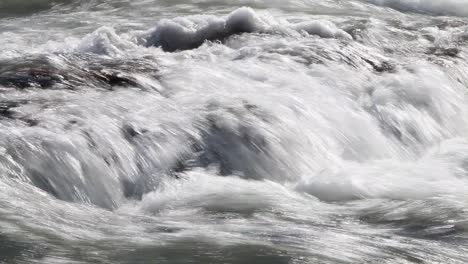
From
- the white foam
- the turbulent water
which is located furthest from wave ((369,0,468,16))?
the white foam

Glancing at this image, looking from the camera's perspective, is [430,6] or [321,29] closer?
[321,29]

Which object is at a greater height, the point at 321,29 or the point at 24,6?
the point at 321,29

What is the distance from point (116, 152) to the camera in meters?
4.87

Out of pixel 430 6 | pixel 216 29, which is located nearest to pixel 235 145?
pixel 216 29

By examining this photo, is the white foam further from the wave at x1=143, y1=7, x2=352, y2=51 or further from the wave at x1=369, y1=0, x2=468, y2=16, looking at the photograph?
the wave at x1=369, y1=0, x2=468, y2=16

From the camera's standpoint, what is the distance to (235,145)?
520 cm

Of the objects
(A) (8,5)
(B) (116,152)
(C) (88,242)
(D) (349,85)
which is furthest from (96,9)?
(C) (88,242)

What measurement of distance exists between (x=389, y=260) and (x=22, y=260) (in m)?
1.43

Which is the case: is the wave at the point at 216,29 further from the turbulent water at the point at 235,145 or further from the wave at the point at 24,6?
the wave at the point at 24,6

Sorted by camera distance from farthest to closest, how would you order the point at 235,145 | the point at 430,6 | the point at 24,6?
the point at 430,6
the point at 24,6
the point at 235,145

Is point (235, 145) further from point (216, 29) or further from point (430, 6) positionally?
point (430, 6)

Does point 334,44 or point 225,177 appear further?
point 334,44

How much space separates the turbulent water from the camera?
390 cm

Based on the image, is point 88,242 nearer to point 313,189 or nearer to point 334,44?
point 313,189
